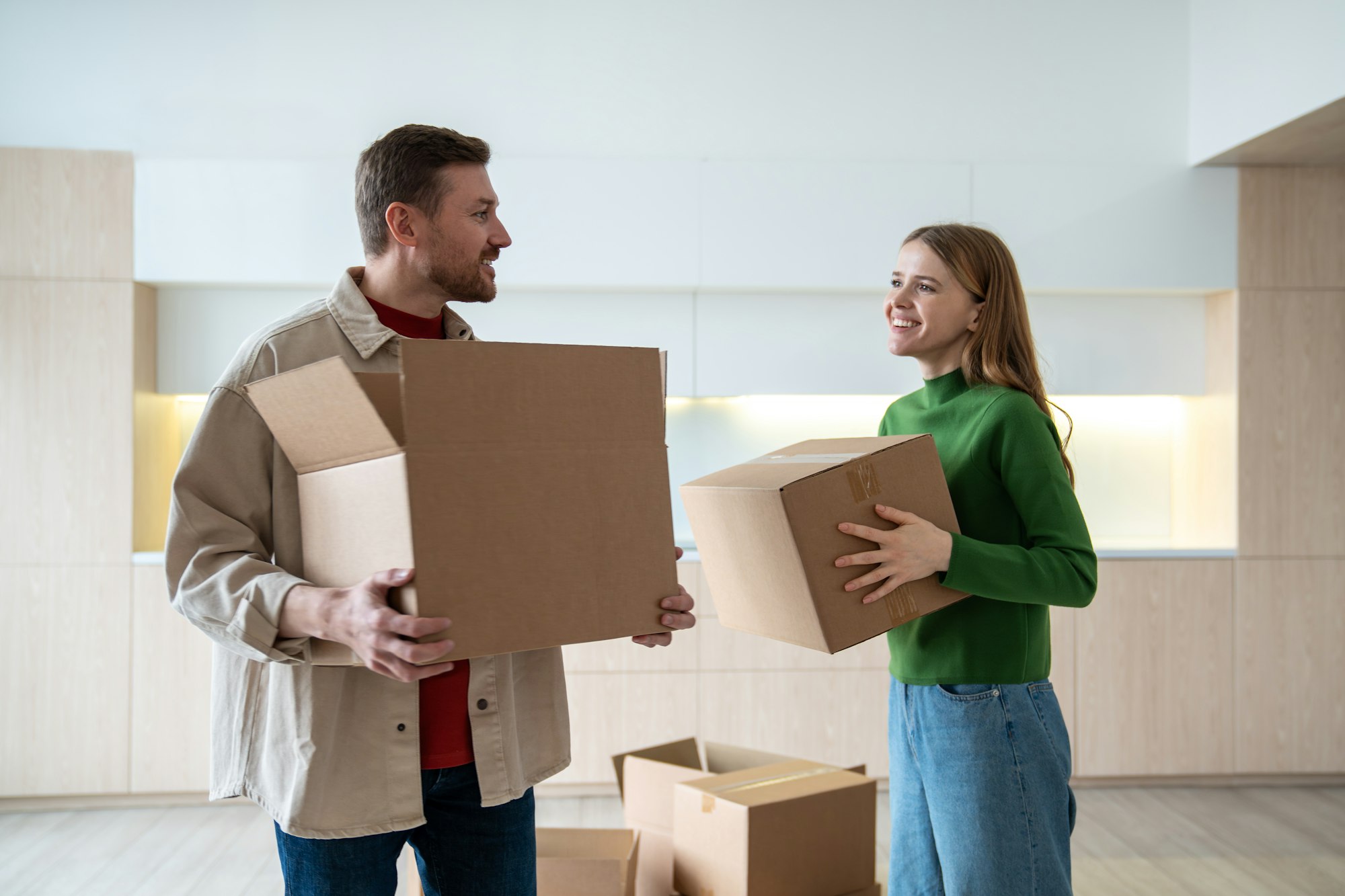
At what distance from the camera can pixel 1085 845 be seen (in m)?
2.92

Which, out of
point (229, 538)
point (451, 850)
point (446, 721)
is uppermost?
point (229, 538)

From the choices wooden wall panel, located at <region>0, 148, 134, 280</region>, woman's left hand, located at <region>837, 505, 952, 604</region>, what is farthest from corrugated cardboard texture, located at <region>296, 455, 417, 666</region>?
wooden wall panel, located at <region>0, 148, 134, 280</region>

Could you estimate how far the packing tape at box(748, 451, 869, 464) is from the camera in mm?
1254

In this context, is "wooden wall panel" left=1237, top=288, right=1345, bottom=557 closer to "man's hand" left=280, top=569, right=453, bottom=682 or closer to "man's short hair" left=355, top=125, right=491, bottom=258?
"man's short hair" left=355, top=125, right=491, bottom=258

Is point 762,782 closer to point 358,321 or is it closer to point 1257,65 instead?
point 358,321

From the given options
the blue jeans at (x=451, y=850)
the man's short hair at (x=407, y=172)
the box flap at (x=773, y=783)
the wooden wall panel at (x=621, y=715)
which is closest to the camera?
the blue jeans at (x=451, y=850)

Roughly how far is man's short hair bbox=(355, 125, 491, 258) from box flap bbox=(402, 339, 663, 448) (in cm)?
36

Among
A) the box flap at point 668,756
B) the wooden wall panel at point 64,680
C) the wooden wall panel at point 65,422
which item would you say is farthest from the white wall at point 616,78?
the box flap at point 668,756

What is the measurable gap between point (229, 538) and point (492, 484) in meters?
0.34

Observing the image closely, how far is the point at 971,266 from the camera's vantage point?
1.47 metres

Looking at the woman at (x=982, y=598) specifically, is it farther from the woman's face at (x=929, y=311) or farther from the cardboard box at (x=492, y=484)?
the cardboard box at (x=492, y=484)

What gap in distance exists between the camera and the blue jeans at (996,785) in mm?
1280

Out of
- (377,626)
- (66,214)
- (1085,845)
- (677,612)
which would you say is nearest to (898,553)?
(677,612)

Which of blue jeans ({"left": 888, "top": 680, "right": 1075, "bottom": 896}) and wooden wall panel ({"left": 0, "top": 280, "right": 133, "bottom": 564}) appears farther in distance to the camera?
wooden wall panel ({"left": 0, "top": 280, "right": 133, "bottom": 564})
